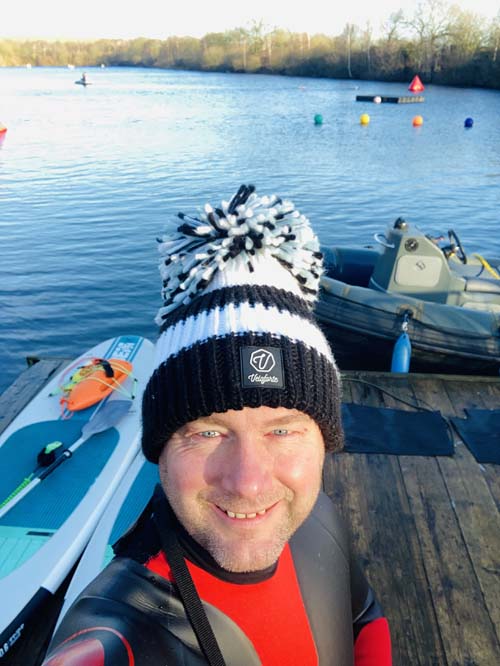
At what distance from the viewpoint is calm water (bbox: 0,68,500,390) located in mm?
9977

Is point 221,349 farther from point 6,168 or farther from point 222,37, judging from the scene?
point 222,37

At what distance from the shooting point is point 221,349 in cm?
126

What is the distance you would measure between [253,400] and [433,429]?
341 cm

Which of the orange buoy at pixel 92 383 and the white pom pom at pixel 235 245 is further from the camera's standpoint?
the orange buoy at pixel 92 383

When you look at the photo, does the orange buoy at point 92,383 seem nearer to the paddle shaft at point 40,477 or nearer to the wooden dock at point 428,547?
the paddle shaft at point 40,477

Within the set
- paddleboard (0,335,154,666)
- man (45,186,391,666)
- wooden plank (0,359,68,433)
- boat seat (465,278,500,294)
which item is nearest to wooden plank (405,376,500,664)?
man (45,186,391,666)

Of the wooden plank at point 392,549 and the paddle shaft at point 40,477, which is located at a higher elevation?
the wooden plank at point 392,549

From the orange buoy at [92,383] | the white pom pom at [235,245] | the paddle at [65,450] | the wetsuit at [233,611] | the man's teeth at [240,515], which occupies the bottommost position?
the paddle at [65,450]

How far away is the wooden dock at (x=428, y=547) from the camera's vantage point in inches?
101

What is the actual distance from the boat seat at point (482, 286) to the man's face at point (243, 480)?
6.34m

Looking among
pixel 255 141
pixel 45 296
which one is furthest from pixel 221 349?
pixel 255 141

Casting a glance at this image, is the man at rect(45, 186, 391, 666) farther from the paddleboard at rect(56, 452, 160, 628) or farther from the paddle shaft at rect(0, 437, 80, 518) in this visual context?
the paddle shaft at rect(0, 437, 80, 518)

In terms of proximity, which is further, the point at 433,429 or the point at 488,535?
the point at 433,429

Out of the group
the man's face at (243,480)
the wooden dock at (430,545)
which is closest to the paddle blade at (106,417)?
the wooden dock at (430,545)
